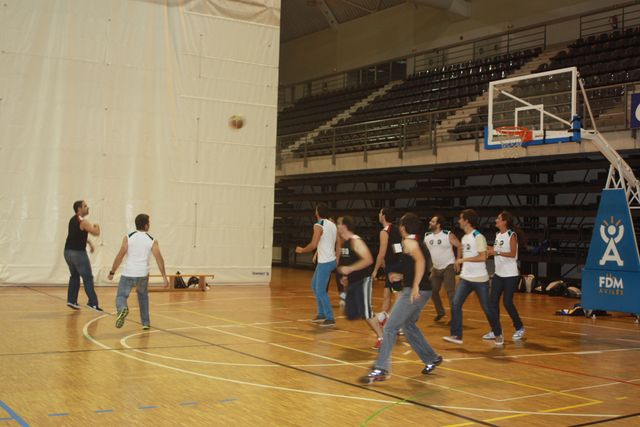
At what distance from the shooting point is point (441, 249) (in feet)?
39.1

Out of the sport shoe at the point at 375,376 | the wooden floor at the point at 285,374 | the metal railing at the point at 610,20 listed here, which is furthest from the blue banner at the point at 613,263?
the metal railing at the point at 610,20

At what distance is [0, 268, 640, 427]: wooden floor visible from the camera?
571cm

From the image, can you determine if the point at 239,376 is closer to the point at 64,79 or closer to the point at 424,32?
the point at 64,79

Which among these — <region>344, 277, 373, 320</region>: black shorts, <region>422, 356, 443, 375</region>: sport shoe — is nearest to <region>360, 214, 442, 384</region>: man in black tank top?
<region>422, 356, 443, 375</region>: sport shoe

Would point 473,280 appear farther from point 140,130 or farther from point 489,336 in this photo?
point 140,130

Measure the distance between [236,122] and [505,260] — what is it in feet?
37.0

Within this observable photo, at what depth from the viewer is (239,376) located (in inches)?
283

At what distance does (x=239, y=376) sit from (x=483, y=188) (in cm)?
1608

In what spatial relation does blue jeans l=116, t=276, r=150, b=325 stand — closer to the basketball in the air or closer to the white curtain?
the white curtain

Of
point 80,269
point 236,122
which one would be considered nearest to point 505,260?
point 80,269

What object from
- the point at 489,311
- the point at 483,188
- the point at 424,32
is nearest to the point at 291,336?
the point at 489,311

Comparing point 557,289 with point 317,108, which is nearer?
point 557,289

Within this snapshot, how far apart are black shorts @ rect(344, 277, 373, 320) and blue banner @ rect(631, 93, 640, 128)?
10580 mm

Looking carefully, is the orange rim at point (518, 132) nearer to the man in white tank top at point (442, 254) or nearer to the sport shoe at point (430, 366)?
the man in white tank top at point (442, 254)
